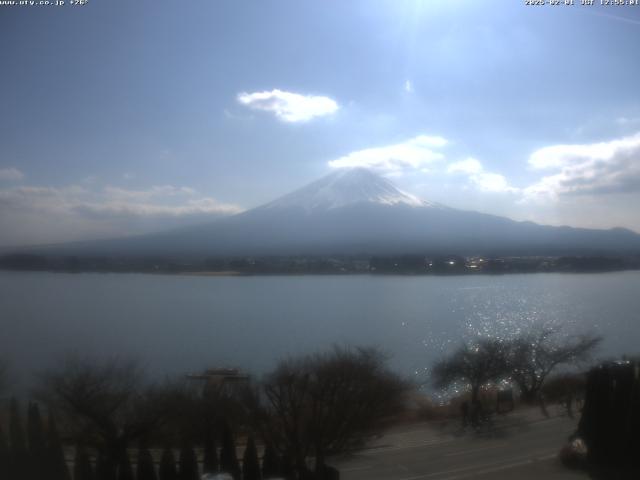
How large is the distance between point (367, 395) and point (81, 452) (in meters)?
2.24

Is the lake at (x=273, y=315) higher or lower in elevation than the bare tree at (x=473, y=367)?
higher

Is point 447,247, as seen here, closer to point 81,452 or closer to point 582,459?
point 582,459

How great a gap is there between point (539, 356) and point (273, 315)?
140 inches

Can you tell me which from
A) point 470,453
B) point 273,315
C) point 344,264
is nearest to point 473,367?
point 470,453

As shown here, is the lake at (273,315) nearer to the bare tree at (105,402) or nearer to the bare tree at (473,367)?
the bare tree at (473,367)

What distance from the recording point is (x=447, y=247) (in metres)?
14.2

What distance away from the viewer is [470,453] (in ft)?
11.8

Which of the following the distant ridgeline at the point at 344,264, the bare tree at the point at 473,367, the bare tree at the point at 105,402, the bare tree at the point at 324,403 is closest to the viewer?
the bare tree at the point at 105,402

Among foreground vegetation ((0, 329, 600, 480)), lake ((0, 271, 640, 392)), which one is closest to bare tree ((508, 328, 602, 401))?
foreground vegetation ((0, 329, 600, 480))

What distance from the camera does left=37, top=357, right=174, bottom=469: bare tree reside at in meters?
3.45

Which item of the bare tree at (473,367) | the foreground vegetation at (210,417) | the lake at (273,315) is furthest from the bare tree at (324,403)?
the bare tree at (473,367)

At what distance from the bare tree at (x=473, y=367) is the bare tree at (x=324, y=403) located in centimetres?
62

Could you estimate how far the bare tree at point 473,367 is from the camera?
16.3 feet

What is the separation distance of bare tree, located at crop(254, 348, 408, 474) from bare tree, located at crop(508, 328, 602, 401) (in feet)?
4.24
